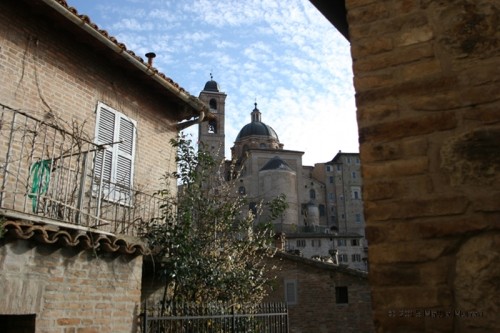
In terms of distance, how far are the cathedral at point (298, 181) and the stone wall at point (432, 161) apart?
2033 inches

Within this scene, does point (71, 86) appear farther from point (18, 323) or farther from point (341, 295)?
point (341, 295)

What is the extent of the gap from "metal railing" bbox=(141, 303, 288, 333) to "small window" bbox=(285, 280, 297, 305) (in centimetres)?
809

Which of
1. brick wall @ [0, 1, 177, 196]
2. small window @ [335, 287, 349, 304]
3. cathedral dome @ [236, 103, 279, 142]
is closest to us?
brick wall @ [0, 1, 177, 196]

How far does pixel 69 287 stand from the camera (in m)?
6.12

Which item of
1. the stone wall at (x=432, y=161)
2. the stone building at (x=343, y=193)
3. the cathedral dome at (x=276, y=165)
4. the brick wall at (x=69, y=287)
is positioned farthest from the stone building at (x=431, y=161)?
the stone building at (x=343, y=193)

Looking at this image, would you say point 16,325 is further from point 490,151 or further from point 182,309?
point 490,151

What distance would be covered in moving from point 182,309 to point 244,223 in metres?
3.30

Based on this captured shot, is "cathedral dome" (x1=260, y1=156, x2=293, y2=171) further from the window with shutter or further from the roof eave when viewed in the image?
the window with shutter

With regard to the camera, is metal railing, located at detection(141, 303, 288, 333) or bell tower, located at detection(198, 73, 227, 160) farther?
bell tower, located at detection(198, 73, 227, 160)

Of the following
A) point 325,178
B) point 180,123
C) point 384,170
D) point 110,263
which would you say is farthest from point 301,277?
point 325,178

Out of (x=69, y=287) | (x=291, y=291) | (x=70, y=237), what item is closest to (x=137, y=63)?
(x=70, y=237)

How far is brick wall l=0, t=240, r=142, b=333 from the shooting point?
5406mm

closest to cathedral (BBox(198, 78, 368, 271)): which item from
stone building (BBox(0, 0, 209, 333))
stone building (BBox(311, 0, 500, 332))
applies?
stone building (BBox(0, 0, 209, 333))

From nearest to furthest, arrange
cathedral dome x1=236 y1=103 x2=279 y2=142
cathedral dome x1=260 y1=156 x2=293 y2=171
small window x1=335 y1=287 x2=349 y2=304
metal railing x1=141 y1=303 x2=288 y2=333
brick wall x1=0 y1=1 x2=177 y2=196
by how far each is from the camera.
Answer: brick wall x1=0 y1=1 x2=177 y2=196, metal railing x1=141 y1=303 x2=288 y2=333, small window x1=335 y1=287 x2=349 y2=304, cathedral dome x1=260 y1=156 x2=293 y2=171, cathedral dome x1=236 y1=103 x2=279 y2=142
